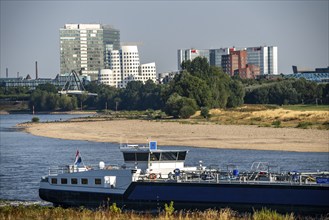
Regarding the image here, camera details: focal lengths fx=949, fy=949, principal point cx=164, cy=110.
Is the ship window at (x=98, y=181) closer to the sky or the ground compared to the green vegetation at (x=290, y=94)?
closer to the ground

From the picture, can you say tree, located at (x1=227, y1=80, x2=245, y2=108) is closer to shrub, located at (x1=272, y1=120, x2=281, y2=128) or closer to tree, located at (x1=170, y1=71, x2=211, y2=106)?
tree, located at (x1=170, y1=71, x2=211, y2=106)

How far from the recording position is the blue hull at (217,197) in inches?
1786

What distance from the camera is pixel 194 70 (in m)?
174

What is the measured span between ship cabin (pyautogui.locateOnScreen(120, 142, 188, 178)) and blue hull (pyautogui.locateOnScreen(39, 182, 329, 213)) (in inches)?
68.0

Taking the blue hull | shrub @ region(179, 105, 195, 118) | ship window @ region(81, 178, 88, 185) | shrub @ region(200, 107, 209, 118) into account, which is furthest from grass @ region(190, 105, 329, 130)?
the blue hull

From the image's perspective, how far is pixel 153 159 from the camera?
5078 centimetres

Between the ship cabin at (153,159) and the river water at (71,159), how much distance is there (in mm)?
8557

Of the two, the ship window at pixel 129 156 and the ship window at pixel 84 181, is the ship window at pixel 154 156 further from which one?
the ship window at pixel 84 181

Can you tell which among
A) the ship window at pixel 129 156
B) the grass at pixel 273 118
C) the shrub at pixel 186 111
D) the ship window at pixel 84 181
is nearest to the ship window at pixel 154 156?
the ship window at pixel 129 156

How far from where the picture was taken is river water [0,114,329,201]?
210 ft

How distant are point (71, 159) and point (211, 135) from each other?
92.0 feet

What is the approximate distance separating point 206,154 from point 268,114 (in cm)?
4864

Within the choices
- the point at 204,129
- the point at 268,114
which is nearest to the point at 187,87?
the point at 268,114

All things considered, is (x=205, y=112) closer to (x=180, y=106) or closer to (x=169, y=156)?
(x=180, y=106)
